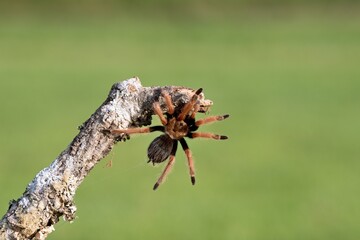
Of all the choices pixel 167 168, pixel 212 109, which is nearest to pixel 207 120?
pixel 167 168

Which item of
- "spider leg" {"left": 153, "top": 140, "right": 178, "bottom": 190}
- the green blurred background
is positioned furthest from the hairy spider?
the green blurred background

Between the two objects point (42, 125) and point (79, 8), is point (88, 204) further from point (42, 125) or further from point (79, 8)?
point (79, 8)

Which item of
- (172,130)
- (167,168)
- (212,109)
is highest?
(172,130)

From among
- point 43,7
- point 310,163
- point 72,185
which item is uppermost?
point 43,7

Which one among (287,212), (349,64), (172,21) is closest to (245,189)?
(287,212)

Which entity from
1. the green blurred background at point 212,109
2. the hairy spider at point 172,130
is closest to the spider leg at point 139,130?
the hairy spider at point 172,130

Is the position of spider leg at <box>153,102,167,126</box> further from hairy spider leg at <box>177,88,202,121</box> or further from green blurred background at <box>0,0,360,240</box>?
green blurred background at <box>0,0,360,240</box>

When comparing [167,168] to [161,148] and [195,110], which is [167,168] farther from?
[195,110]
